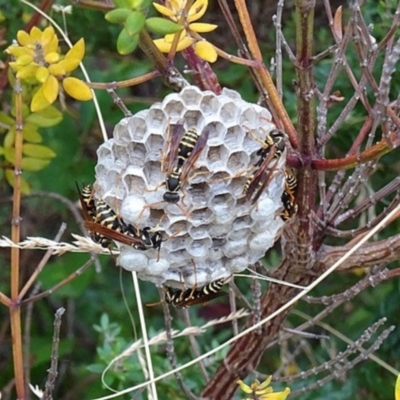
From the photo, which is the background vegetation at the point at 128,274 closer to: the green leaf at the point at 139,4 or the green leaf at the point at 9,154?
the green leaf at the point at 9,154

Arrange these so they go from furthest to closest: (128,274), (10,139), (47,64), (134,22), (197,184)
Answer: (128,274), (10,139), (47,64), (197,184), (134,22)

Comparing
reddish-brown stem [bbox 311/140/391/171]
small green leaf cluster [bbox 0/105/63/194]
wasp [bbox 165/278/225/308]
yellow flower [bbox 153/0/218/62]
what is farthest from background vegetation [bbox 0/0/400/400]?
yellow flower [bbox 153/0/218/62]

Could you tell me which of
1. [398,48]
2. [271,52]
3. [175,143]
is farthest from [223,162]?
[271,52]

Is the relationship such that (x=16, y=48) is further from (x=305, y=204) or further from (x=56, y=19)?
(x=56, y=19)

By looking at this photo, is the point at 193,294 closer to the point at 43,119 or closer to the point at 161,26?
the point at 161,26

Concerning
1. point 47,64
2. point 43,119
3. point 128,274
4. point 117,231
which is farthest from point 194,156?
point 128,274

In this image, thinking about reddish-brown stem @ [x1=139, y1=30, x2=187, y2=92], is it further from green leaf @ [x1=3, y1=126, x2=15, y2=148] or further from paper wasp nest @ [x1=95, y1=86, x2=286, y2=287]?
green leaf @ [x1=3, y1=126, x2=15, y2=148]
